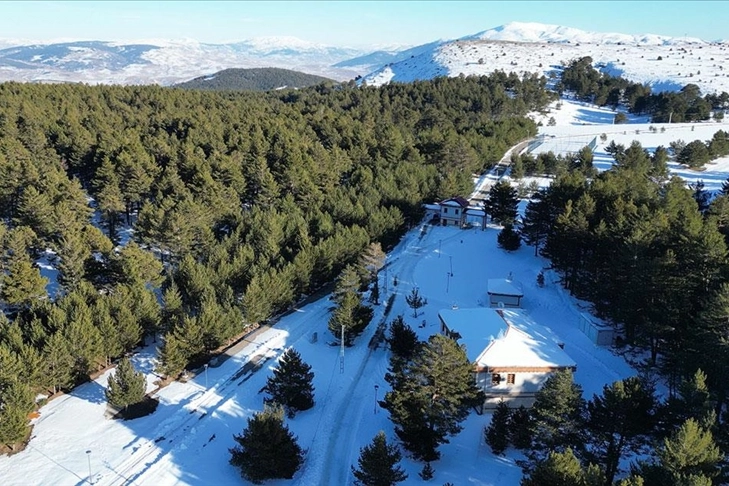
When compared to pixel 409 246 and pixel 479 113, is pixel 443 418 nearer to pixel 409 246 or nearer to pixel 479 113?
pixel 409 246

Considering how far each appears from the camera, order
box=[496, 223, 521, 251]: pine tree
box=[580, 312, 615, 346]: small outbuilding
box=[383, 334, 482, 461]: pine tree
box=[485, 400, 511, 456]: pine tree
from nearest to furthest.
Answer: box=[383, 334, 482, 461]: pine tree < box=[485, 400, 511, 456]: pine tree < box=[580, 312, 615, 346]: small outbuilding < box=[496, 223, 521, 251]: pine tree

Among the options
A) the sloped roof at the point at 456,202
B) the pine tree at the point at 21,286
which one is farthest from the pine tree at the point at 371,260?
the pine tree at the point at 21,286

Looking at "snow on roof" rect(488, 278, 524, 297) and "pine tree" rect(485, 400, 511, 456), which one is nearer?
A: "pine tree" rect(485, 400, 511, 456)

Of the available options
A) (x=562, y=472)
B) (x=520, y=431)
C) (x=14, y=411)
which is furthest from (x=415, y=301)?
(x=14, y=411)

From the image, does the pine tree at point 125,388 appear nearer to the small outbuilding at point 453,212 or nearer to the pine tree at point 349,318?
the pine tree at point 349,318

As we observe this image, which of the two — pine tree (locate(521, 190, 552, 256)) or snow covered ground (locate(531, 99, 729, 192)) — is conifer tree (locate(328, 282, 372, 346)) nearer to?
pine tree (locate(521, 190, 552, 256))

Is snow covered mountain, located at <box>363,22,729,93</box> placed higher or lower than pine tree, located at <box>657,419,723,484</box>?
higher

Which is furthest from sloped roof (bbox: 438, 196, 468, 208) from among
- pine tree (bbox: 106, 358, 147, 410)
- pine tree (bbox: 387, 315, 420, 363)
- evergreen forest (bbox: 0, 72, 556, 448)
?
pine tree (bbox: 106, 358, 147, 410)
